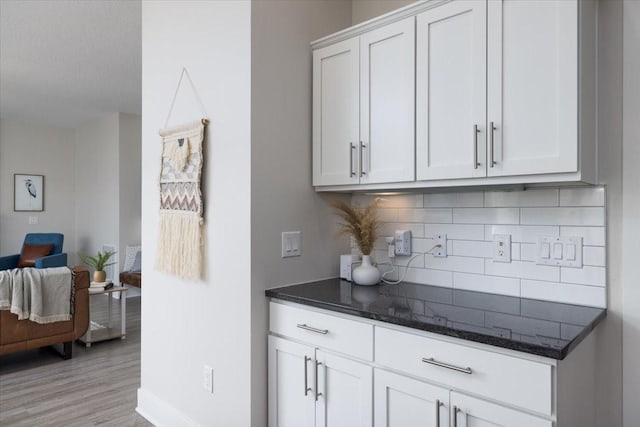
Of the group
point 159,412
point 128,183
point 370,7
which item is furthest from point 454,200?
point 128,183

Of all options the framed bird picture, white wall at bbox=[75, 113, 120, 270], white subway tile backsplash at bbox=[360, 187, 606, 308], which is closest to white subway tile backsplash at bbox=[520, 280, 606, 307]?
white subway tile backsplash at bbox=[360, 187, 606, 308]

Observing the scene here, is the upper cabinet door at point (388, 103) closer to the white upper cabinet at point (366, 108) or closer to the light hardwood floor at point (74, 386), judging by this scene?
the white upper cabinet at point (366, 108)

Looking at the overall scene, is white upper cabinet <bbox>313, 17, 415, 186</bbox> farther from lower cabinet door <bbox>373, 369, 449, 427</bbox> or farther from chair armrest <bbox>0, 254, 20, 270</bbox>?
chair armrest <bbox>0, 254, 20, 270</bbox>

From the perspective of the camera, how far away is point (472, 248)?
1.99 meters

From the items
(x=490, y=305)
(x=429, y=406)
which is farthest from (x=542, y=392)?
(x=490, y=305)

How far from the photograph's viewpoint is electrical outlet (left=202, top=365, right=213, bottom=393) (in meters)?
2.19

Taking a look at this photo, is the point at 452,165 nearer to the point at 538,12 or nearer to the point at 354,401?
the point at 538,12

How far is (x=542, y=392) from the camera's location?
1.24 meters

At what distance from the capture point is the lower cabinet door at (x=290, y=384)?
1.85 meters

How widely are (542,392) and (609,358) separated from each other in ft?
2.07

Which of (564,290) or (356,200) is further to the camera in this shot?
(356,200)

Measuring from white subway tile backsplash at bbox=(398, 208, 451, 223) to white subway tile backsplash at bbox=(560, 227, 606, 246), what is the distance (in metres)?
Answer: 0.51

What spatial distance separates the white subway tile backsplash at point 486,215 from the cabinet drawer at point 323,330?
727mm

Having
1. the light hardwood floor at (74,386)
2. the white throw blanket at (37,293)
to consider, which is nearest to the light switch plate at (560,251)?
the light hardwood floor at (74,386)
